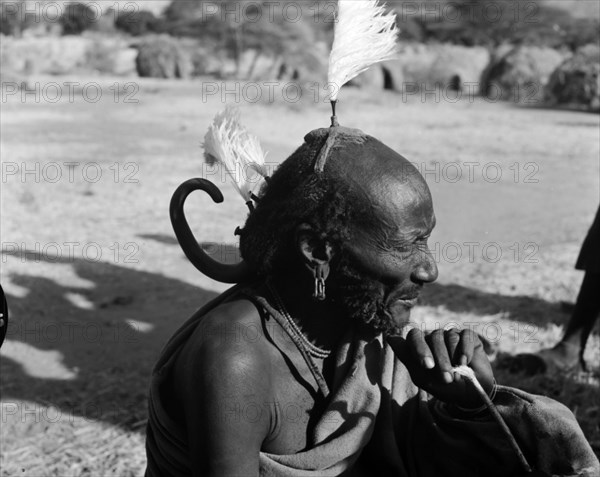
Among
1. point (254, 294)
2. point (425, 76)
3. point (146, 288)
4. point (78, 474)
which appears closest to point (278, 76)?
point (425, 76)

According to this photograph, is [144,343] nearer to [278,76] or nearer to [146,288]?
[146,288]

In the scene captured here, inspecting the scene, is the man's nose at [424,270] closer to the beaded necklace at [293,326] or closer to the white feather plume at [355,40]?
the beaded necklace at [293,326]

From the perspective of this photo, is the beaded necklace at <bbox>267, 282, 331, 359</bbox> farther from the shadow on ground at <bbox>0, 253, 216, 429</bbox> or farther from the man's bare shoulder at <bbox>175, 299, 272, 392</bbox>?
the shadow on ground at <bbox>0, 253, 216, 429</bbox>

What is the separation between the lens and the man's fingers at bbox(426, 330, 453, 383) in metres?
1.83

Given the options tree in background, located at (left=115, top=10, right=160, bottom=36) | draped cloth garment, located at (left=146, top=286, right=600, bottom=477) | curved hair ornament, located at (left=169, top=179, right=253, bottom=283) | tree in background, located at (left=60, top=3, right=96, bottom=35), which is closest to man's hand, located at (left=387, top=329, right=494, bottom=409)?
draped cloth garment, located at (left=146, top=286, right=600, bottom=477)

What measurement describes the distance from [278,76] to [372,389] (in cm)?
2248

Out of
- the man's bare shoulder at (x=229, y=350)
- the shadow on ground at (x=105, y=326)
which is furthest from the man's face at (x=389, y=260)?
the shadow on ground at (x=105, y=326)

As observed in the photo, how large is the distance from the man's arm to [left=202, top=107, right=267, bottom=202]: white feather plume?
1.41ft

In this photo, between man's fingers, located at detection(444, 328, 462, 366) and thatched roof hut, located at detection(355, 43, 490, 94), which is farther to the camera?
thatched roof hut, located at detection(355, 43, 490, 94)

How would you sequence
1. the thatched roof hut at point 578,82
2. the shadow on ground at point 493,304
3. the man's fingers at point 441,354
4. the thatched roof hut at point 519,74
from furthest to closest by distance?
the thatched roof hut at point 519,74
the thatched roof hut at point 578,82
the shadow on ground at point 493,304
the man's fingers at point 441,354

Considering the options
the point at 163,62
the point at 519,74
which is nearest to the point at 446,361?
the point at 519,74

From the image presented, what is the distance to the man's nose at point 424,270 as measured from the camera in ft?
6.49

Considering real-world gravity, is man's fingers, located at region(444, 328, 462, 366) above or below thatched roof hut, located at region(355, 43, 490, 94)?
above

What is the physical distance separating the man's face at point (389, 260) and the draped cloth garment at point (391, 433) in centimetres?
14
